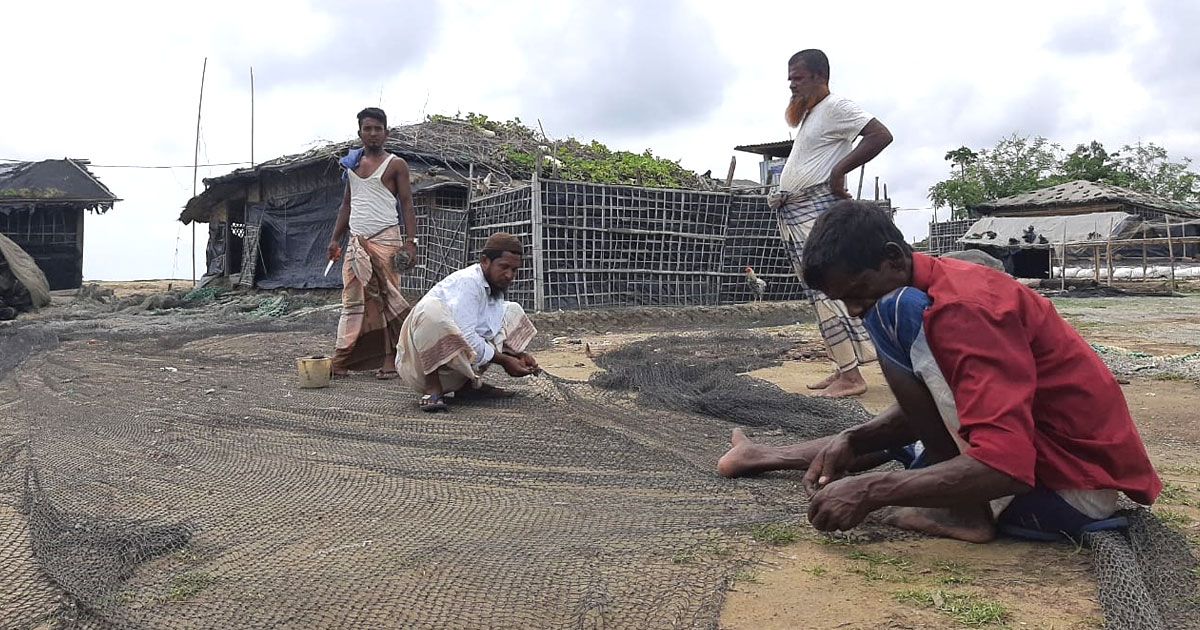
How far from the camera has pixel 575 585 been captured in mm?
1782

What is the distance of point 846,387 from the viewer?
4.41 m

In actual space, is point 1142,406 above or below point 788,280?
below

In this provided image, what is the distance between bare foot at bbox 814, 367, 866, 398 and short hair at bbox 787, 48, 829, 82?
1612 mm

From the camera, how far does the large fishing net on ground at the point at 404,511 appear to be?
5.54 feet

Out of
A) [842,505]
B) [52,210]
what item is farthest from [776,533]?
[52,210]

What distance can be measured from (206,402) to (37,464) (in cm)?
164

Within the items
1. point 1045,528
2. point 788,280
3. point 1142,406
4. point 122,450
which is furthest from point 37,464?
point 788,280

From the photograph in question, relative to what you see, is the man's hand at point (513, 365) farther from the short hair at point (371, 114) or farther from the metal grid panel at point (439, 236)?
the metal grid panel at point (439, 236)

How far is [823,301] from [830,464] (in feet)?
7.44

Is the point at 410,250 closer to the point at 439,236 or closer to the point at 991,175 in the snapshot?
the point at 439,236

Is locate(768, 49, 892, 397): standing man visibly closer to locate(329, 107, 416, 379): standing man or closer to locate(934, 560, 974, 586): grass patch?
locate(934, 560, 974, 586): grass patch

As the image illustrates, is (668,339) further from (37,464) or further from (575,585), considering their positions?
(575,585)

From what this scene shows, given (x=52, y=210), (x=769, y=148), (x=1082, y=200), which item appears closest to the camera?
(x=52, y=210)

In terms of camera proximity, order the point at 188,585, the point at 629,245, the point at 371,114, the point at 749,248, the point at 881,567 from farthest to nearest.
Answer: the point at 749,248
the point at 629,245
the point at 371,114
the point at 881,567
the point at 188,585
